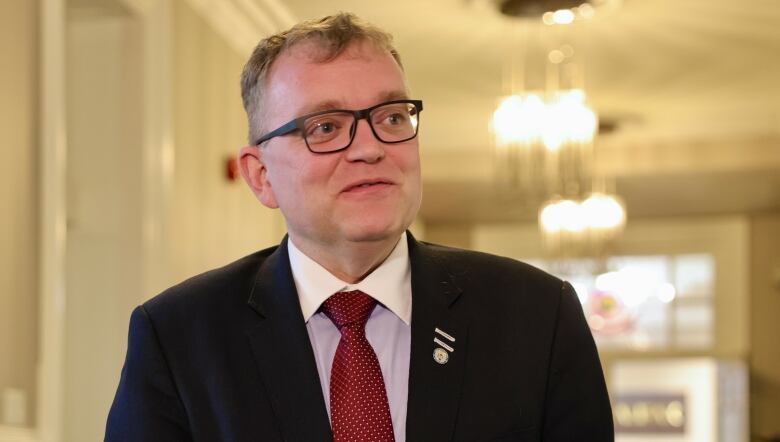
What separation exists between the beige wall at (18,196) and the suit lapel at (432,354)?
159 centimetres

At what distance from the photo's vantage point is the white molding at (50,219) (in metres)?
3.06

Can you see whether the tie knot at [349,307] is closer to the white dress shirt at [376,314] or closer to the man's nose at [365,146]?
the white dress shirt at [376,314]

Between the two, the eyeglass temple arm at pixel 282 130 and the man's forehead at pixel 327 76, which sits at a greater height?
the man's forehead at pixel 327 76

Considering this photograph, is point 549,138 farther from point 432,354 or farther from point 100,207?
point 432,354

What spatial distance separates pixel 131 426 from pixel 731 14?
4542mm

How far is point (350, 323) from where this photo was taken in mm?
1556

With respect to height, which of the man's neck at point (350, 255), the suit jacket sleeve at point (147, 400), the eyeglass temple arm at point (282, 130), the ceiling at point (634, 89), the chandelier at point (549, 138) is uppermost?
the ceiling at point (634, 89)

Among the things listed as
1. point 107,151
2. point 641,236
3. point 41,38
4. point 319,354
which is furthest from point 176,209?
point 641,236

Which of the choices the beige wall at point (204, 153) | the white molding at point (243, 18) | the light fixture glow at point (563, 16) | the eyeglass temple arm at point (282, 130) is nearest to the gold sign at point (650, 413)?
the light fixture glow at point (563, 16)

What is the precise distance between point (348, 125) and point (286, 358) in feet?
1.01

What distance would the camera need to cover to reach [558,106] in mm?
5867

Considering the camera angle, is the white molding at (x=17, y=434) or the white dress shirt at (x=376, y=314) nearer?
the white dress shirt at (x=376, y=314)

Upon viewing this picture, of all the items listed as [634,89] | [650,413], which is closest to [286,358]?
[634,89]

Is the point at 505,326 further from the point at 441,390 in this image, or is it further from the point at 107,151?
the point at 107,151
